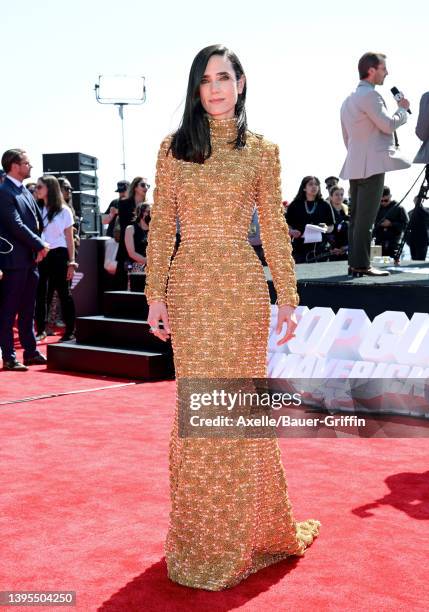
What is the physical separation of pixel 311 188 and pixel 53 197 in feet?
9.30

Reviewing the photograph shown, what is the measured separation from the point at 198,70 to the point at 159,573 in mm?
1711

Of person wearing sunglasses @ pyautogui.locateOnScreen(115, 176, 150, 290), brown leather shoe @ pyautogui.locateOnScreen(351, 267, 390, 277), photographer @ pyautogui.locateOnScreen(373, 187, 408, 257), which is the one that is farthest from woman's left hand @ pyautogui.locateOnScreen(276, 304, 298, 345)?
photographer @ pyautogui.locateOnScreen(373, 187, 408, 257)

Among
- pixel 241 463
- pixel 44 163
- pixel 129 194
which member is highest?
pixel 44 163

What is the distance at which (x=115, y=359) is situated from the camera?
699 cm

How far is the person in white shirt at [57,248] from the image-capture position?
8.30 metres

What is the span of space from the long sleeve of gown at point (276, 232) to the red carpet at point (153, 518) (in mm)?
965

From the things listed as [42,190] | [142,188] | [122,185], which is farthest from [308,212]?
[122,185]

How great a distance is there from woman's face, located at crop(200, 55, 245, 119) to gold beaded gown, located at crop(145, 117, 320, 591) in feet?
0.16

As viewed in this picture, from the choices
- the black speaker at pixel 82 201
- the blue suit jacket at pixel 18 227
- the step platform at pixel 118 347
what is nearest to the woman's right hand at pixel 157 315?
the step platform at pixel 118 347

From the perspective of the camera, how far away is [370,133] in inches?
236

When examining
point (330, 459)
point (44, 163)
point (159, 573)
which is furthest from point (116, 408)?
point (44, 163)

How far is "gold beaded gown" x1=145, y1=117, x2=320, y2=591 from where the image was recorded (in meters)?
2.67

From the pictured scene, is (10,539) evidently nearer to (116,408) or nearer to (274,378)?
(116,408)

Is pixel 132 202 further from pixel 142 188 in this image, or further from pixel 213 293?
pixel 213 293
